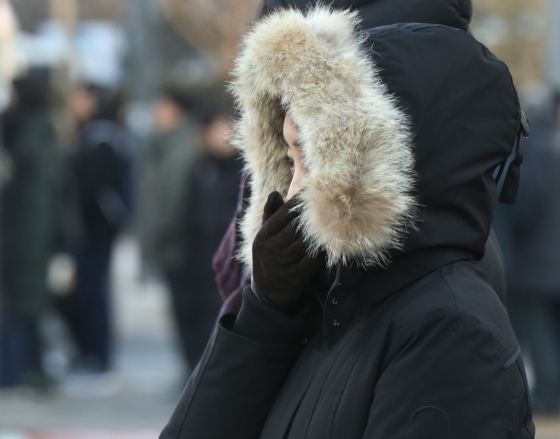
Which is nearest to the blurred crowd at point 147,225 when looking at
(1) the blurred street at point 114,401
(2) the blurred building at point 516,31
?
(1) the blurred street at point 114,401

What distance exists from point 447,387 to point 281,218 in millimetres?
446

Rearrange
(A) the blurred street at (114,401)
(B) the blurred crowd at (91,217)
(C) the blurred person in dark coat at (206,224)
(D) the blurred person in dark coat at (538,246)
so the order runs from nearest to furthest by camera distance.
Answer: (A) the blurred street at (114,401) → (C) the blurred person in dark coat at (206,224) → (D) the blurred person in dark coat at (538,246) → (B) the blurred crowd at (91,217)

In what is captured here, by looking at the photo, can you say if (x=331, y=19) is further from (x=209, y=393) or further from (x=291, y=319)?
(x=209, y=393)

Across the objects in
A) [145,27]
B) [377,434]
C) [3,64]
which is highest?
[145,27]

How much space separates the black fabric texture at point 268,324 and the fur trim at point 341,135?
0.19 m

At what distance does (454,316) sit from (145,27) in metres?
11.0

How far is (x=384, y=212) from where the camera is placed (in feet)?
5.43

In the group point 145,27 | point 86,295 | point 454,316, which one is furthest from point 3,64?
point 454,316

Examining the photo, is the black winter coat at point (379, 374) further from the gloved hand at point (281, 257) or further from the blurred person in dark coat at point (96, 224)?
the blurred person in dark coat at point (96, 224)

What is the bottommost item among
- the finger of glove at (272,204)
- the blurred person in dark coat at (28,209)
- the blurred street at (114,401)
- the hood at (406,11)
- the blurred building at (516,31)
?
the finger of glove at (272,204)

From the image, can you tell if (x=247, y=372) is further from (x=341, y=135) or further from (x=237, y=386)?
(x=341, y=135)

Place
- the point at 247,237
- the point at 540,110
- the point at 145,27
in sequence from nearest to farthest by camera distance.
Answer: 1. the point at 247,237
2. the point at 540,110
3. the point at 145,27

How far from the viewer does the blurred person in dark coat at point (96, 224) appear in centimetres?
725

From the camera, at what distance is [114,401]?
6863 mm
